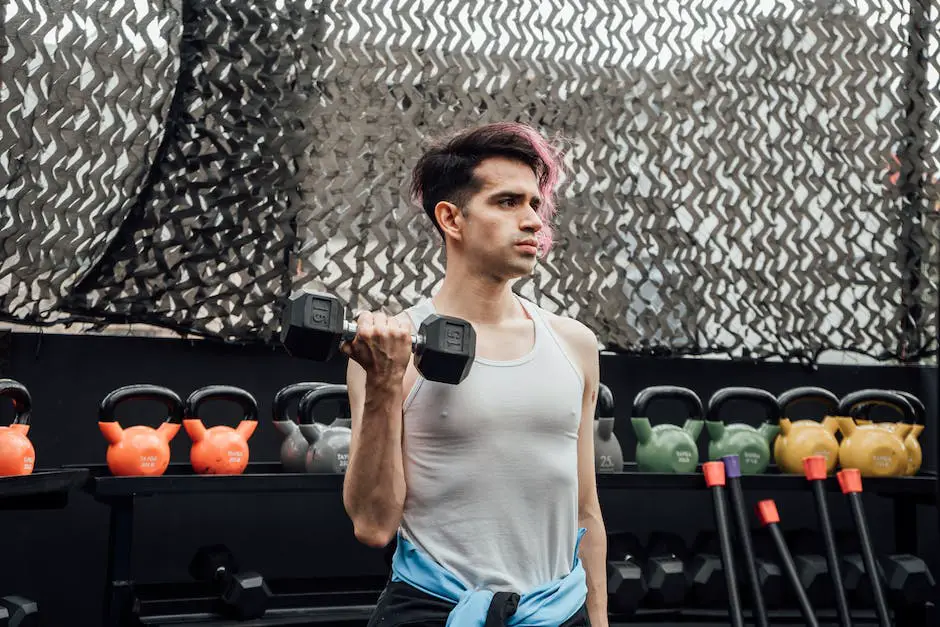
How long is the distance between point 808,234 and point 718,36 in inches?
31.6

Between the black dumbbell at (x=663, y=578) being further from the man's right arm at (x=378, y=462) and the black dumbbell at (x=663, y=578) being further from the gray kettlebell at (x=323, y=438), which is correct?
the man's right arm at (x=378, y=462)

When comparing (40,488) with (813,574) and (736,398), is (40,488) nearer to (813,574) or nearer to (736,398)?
(736,398)

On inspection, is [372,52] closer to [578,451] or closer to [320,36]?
[320,36]

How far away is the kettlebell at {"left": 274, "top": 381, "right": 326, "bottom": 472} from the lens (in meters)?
2.70

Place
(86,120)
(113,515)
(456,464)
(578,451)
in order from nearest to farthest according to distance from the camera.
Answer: (456,464), (578,451), (113,515), (86,120)

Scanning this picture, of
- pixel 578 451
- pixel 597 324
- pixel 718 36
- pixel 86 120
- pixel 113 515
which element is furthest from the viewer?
pixel 718 36

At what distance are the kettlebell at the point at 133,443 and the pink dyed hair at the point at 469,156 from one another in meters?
1.10

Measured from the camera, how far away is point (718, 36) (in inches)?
139

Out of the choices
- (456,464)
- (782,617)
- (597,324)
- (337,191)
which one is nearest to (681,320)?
(597,324)

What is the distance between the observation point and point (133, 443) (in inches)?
98.5

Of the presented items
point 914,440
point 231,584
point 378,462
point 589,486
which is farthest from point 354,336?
point 914,440

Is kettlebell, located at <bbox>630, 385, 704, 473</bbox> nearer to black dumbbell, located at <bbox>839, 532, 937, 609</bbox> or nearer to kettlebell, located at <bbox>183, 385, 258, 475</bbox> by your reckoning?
black dumbbell, located at <bbox>839, 532, 937, 609</bbox>

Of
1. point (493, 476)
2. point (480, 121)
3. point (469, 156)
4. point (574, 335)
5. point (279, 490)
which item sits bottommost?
point (279, 490)

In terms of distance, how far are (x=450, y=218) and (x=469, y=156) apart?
13cm
